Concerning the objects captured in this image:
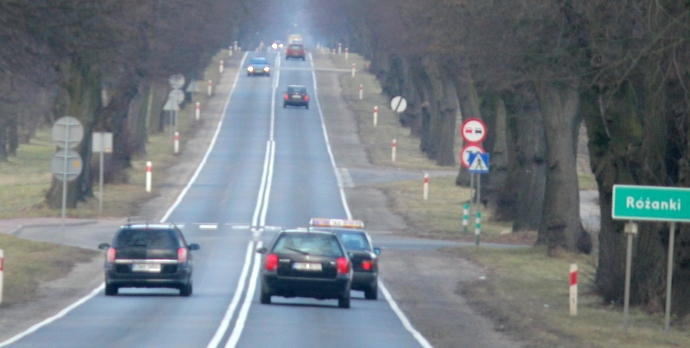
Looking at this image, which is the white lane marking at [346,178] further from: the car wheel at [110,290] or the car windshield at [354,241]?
the car wheel at [110,290]

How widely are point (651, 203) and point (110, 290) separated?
32.5 ft

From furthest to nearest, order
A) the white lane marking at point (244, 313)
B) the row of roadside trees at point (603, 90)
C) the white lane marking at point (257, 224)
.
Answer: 1. the row of roadside trees at point (603, 90)
2. the white lane marking at point (257, 224)
3. the white lane marking at point (244, 313)

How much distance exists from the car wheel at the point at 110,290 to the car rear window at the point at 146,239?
766 millimetres

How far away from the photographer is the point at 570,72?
2139 cm

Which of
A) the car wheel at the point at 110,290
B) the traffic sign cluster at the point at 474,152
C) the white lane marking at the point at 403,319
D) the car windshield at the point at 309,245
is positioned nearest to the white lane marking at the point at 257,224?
the car windshield at the point at 309,245

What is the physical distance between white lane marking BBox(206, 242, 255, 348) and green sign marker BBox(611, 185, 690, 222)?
17.9 feet

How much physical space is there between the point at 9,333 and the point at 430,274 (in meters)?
13.2

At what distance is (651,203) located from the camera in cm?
1622

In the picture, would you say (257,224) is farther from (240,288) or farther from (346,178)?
(346,178)

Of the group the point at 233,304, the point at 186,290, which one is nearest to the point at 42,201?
the point at 186,290

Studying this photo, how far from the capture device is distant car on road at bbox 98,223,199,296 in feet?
68.8

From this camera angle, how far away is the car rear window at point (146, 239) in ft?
69.5

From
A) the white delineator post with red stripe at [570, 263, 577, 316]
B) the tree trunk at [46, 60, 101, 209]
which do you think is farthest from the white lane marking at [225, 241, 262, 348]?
the tree trunk at [46, 60, 101, 209]

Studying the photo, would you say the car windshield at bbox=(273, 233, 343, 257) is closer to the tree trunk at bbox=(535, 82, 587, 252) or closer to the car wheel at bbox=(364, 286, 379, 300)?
the car wheel at bbox=(364, 286, 379, 300)
